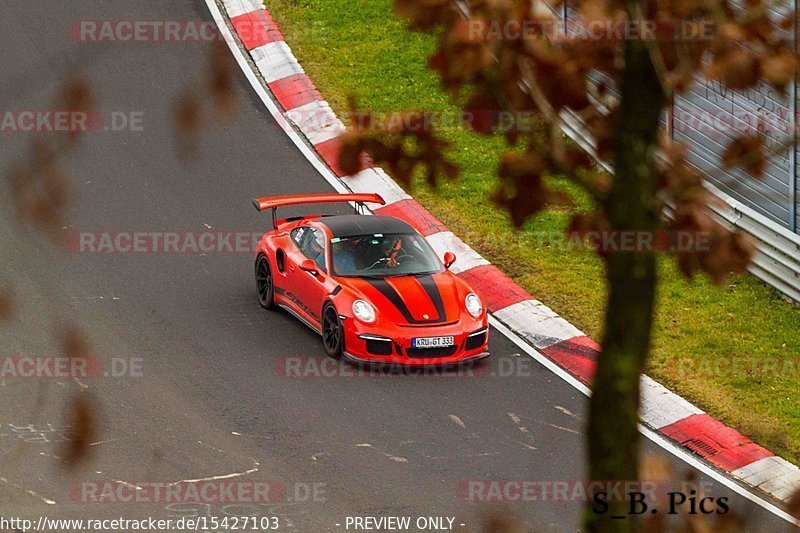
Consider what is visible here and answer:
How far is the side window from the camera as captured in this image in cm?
1280

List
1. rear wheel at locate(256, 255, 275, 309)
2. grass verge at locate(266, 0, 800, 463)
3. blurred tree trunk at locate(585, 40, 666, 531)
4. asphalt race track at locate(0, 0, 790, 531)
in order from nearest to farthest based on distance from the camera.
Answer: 1. blurred tree trunk at locate(585, 40, 666, 531)
2. asphalt race track at locate(0, 0, 790, 531)
3. grass verge at locate(266, 0, 800, 463)
4. rear wheel at locate(256, 255, 275, 309)

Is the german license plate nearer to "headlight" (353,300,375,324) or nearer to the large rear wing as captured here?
"headlight" (353,300,375,324)

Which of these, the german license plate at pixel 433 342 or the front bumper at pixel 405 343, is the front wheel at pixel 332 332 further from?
the german license plate at pixel 433 342

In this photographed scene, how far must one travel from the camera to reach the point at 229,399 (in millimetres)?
11352

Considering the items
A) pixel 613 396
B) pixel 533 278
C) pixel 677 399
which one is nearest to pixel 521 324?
pixel 533 278

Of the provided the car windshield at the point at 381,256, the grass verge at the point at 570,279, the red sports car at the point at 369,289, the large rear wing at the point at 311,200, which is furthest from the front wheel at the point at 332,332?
the grass verge at the point at 570,279

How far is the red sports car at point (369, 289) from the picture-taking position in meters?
12.0

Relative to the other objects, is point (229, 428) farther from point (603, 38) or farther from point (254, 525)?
point (603, 38)

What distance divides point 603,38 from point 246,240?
39.8 ft

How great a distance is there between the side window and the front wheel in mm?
482

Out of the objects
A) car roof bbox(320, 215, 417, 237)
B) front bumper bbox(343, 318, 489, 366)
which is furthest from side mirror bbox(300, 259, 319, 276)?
front bumper bbox(343, 318, 489, 366)

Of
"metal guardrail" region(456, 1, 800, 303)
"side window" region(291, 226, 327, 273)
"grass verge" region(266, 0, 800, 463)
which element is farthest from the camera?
"metal guardrail" region(456, 1, 800, 303)

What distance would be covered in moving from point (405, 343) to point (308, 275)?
1.39 m

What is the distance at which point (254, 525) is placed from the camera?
942cm
